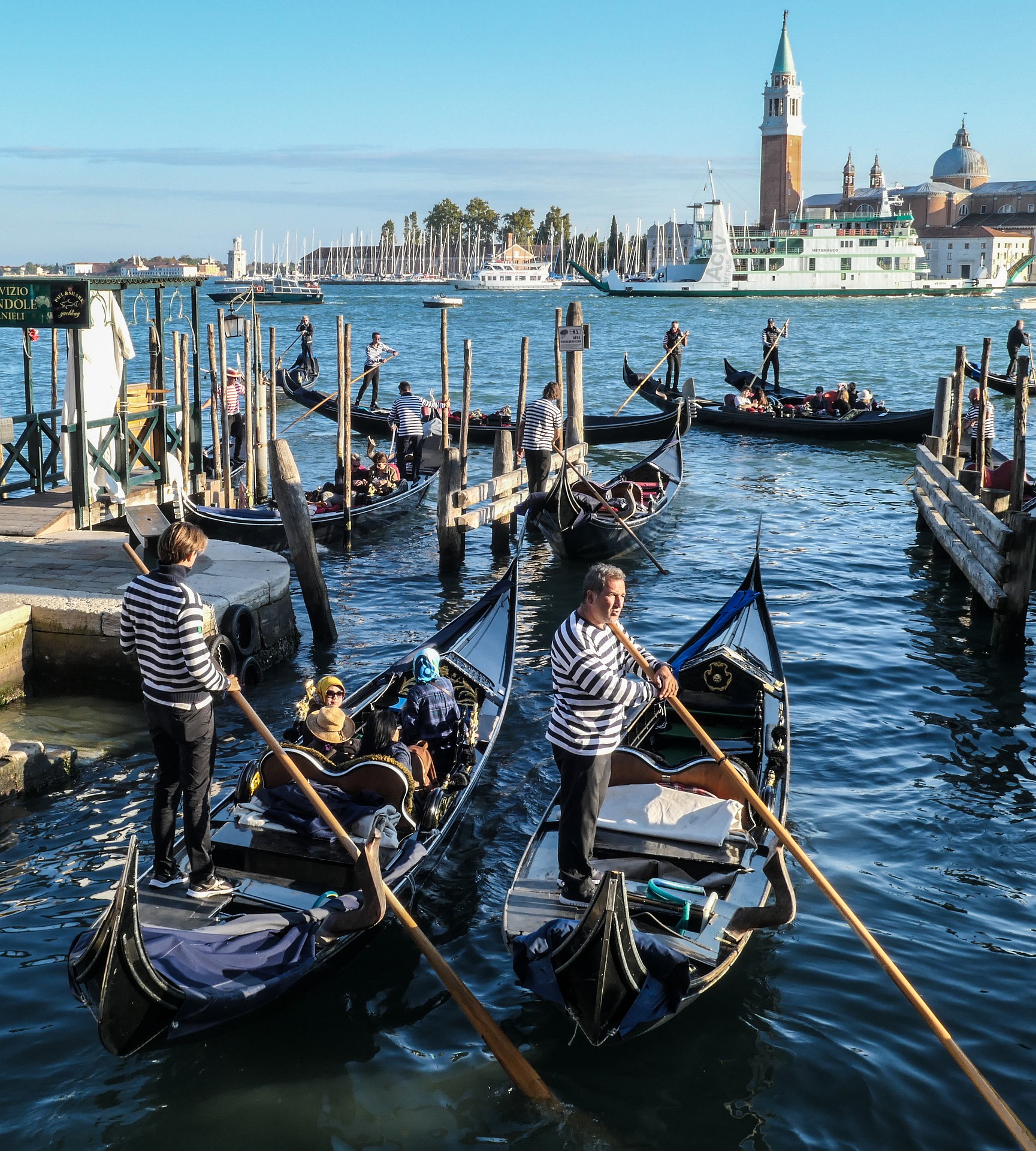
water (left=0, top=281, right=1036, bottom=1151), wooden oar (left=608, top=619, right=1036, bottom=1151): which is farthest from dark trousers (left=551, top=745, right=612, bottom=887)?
water (left=0, top=281, right=1036, bottom=1151)

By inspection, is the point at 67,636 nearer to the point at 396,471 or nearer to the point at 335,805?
the point at 335,805

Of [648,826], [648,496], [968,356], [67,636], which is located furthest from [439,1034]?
[968,356]

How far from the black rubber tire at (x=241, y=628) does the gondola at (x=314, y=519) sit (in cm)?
155

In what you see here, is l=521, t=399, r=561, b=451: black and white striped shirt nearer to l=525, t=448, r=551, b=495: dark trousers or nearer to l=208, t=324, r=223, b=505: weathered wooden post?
l=525, t=448, r=551, b=495: dark trousers

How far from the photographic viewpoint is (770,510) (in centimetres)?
1200

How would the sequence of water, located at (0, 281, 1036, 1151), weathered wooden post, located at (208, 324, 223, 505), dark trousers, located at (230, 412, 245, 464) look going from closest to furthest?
water, located at (0, 281, 1036, 1151)
weathered wooden post, located at (208, 324, 223, 505)
dark trousers, located at (230, 412, 245, 464)

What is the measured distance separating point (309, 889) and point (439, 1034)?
0.63 meters

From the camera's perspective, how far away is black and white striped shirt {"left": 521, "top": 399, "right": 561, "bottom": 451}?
9.51m

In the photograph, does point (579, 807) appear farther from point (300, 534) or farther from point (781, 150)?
point (781, 150)

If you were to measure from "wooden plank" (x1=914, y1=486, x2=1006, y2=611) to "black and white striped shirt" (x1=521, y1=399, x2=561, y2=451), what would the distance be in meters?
3.08

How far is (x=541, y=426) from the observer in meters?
9.52

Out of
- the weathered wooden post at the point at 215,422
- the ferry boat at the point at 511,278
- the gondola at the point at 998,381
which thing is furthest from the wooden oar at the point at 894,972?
the ferry boat at the point at 511,278

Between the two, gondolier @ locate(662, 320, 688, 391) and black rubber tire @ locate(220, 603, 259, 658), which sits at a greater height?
gondolier @ locate(662, 320, 688, 391)

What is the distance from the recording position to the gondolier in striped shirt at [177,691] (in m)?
3.47
